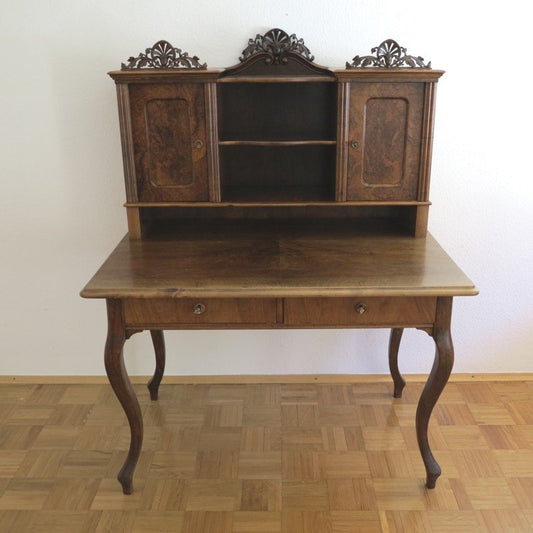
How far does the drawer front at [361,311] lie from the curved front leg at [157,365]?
2.58ft

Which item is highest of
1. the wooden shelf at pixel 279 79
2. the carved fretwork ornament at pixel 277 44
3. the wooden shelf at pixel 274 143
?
the carved fretwork ornament at pixel 277 44

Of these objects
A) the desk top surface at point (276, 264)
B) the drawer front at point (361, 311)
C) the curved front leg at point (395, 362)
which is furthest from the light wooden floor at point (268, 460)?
the desk top surface at point (276, 264)

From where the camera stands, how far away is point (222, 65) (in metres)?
2.04

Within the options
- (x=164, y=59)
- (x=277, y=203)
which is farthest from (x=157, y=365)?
(x=164, y=59)

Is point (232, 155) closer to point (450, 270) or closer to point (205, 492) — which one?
point (450, 270)

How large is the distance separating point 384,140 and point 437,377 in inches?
29.8

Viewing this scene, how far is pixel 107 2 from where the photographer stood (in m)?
1.99

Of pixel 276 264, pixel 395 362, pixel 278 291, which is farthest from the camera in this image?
pixel 395 362

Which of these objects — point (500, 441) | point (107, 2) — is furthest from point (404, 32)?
point (500, 441)

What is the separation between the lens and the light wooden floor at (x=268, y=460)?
1.79m

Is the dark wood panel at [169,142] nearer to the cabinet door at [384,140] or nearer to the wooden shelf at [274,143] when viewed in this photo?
the wooden shelf at [274,143]

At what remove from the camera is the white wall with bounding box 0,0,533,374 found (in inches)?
78.7

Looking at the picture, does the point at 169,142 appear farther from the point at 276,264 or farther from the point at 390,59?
the point at 390,59

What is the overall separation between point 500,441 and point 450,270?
79 centimetres
